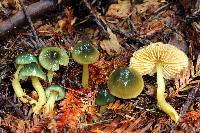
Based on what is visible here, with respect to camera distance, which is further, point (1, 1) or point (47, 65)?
point (1, 1)

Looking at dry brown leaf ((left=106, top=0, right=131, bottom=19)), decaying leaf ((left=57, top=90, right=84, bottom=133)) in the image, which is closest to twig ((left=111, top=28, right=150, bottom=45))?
dry brown leaf ((left=106, top=0, right=131, bottom=19))

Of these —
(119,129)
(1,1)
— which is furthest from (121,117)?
(1,1)

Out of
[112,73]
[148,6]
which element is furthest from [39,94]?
[148,6]

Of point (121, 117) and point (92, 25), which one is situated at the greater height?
point (92, 25)

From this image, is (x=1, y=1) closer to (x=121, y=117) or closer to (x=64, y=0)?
(x=64, y=0)

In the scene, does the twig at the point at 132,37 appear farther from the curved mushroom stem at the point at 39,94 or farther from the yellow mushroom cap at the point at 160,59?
the curved mushroom stem at the point at 39,94

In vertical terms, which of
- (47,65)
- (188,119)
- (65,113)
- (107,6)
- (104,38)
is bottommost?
(188,119)

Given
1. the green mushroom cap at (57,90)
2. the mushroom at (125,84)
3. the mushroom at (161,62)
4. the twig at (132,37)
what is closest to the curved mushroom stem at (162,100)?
the mushroom at (161,62)

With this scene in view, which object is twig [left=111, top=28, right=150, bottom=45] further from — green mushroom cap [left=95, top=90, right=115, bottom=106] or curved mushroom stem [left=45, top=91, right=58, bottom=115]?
curved mushroom stem [left=45, top=91, right=58, bottom=115]

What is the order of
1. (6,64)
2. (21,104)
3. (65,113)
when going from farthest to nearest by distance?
(6,64) < (21,104) < (65,113)
